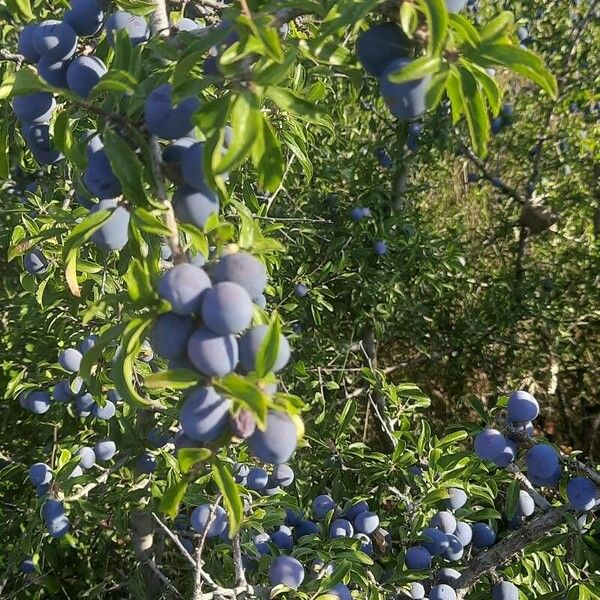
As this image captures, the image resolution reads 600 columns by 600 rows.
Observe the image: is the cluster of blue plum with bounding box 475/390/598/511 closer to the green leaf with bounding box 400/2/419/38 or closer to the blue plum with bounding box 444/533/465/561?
the blue plum with bounding box 444/533/465/561

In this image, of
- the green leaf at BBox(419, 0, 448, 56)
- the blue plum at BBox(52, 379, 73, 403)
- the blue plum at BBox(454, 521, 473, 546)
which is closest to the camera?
the green leaf at BBox(419, 0, 448, 56)

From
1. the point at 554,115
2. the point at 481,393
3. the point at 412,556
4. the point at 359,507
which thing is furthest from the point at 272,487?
the point at 554,115

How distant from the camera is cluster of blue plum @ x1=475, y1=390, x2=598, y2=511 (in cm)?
139

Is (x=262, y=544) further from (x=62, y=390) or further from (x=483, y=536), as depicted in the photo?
(x=62, y=390)

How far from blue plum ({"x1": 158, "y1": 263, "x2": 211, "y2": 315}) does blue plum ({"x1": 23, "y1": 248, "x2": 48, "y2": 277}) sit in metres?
1.19

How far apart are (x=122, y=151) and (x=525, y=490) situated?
49.3 inches

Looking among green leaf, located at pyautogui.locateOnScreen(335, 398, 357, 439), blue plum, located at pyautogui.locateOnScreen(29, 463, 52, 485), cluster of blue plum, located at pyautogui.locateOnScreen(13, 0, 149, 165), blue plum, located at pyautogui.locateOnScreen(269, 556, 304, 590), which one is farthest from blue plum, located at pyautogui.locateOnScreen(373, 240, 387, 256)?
cluster of blue plum, located at pyautogui.locateOnScreen(13, 0, 149, 165)

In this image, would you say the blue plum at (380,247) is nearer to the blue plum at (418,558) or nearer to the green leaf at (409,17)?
the blue plum at (418,558)

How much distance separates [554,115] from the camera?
4.32 metres

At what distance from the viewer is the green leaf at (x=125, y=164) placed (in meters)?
0.85

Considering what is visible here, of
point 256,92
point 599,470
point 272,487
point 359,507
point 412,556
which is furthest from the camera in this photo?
point 272,487

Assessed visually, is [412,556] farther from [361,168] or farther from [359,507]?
[361,168]

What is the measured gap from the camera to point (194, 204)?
2.93ft

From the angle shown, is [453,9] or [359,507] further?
[359,507]
